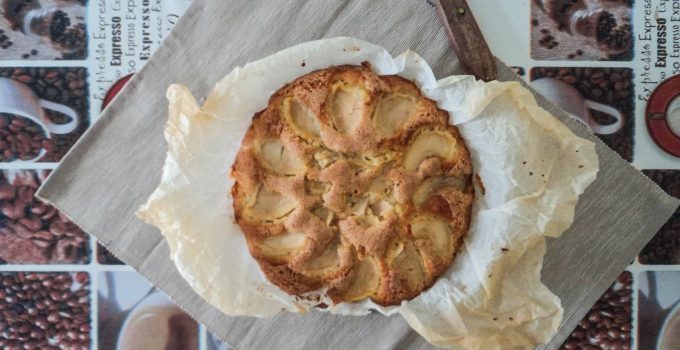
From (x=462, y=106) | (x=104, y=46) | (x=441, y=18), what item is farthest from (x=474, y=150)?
(x=104, y=46)

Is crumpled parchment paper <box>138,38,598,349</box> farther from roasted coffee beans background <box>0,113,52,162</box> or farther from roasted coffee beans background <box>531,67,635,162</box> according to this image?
roasted coffee beans background <box>0,113,52,162</box>

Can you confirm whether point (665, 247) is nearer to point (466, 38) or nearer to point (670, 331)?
point (670, 331)

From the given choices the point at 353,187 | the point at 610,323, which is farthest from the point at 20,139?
the point at 610,323

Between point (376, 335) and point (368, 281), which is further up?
point (368, 281)

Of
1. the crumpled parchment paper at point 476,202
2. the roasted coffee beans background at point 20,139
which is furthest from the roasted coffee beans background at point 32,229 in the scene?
the crumpled parchment paper at point 476,202

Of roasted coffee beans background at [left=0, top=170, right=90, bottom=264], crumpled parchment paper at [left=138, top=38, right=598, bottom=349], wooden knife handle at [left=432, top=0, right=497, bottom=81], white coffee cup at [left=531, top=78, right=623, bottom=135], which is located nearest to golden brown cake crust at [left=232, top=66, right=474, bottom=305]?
crumpled parchment paper at [left=138, top=38, right=598, bottom=349]

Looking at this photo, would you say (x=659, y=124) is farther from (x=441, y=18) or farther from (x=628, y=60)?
(x=441, y=18)

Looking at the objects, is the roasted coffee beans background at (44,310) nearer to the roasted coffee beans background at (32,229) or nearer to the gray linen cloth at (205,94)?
the roasted coffee beans background at (32,229)
